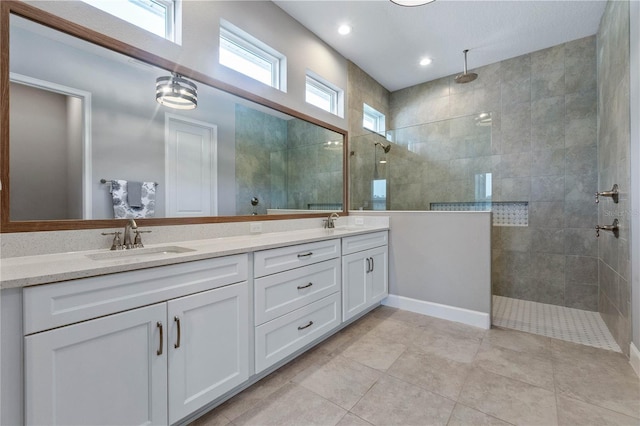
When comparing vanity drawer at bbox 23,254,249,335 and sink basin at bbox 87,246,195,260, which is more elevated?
sink basin at bbox 87,246,195,260

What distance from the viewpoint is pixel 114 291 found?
1.12 m

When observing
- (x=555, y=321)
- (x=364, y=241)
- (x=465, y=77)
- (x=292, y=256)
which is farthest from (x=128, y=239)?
(x=465, y=77)

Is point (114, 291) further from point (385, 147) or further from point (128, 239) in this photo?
point (385, 147)

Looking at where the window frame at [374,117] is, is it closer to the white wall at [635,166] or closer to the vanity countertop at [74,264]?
the white wall at [635,166]

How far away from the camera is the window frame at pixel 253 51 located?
2.26 m

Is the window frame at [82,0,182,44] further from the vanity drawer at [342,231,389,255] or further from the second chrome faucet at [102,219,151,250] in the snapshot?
the vanity drawer at [342,231,389,255]

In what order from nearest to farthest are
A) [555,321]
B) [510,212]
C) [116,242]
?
[116,242], [555,321], [510,212]

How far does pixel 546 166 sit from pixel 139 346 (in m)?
4.12

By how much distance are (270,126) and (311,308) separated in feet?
5.27

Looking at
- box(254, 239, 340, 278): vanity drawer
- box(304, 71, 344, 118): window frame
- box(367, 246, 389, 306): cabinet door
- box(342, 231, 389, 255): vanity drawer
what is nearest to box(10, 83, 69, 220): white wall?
box(254, 239, 340, 278): vanity drawer

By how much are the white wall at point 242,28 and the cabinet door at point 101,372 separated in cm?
158

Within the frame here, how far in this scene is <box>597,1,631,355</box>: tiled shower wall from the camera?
2031mm

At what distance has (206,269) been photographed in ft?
4.65

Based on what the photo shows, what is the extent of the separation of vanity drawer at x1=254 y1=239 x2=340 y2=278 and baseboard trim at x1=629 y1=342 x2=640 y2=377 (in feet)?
6.75
